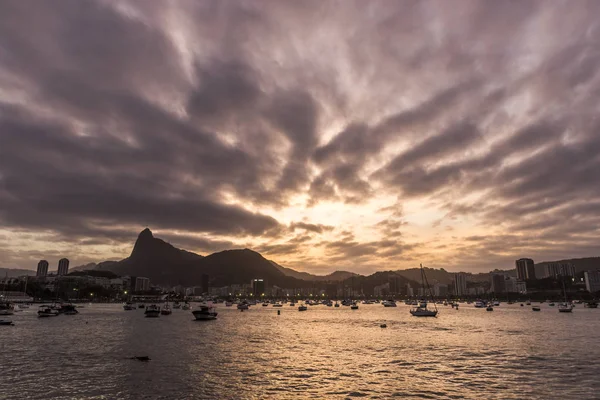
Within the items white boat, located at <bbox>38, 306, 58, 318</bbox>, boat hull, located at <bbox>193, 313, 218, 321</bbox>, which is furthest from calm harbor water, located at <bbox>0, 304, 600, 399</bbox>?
white boat, located at <bbox>38, 306, 58, 318</bbox>

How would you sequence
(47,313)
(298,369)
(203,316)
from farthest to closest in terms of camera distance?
(47,313) < (203,316) < (298,369)

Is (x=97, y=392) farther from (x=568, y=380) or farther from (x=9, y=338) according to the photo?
(x=9, y=338)

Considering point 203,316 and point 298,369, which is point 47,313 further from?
point 298,369

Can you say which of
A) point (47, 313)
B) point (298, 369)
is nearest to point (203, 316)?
point (47, 313)

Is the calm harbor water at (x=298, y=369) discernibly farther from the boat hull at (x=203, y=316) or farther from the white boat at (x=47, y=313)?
the white boat at (x=47, y=313)

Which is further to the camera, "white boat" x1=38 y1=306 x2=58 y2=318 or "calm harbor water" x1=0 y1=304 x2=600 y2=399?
"white boat" x1=38 y1=306 x2=58 y2=318

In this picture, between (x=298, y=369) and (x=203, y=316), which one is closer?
(x=298, y=369)

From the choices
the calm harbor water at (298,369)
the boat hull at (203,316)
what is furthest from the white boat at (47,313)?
the calm harbor water at (298,369)

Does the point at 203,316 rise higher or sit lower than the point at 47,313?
lower

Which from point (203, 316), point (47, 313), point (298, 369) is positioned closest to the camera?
point (298, 369)

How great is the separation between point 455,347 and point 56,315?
158 m

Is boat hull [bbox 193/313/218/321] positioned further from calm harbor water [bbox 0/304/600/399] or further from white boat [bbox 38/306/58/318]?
calm harbor water [bbox 0/304/600/399]

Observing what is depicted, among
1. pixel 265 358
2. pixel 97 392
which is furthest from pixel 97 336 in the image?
pixel 97 392

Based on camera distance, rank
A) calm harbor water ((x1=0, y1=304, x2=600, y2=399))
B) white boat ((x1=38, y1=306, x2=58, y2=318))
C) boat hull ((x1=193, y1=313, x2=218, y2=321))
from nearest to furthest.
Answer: calm harbor water ((x1=0, y1=304, x2=600, y2=399)), boat hull ((x1=193, y1=313, x2=218, y2=321)), white boat ((x1=38, y1=306, x2=58, y2=318))
